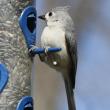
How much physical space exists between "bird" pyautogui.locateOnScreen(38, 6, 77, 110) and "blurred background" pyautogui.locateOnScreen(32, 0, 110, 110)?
2.45m

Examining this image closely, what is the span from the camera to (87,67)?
10.4 metres

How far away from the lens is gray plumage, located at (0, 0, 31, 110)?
595cm

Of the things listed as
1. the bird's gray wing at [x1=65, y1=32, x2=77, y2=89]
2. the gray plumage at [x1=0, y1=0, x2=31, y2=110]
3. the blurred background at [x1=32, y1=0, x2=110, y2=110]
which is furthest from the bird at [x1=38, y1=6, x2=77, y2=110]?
the blurred background at [x1=32, y1=0, x2=110, y2=110]

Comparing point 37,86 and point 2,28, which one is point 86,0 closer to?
point 37,86

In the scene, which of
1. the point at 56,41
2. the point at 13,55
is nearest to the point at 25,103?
the point at 13,55

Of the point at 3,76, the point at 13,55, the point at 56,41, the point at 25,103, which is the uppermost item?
the point at 56,41

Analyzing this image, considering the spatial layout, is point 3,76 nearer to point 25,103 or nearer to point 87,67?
point 25,103

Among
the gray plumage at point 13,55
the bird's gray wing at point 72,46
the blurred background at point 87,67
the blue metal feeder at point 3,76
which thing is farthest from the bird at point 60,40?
the blurred background at point 87,67

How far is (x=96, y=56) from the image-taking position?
1044 cm

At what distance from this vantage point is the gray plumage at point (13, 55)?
5.95 m

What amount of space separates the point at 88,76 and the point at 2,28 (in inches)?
176

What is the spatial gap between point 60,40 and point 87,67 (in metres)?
3.45

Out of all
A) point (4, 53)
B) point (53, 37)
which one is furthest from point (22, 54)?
point (53, 37)

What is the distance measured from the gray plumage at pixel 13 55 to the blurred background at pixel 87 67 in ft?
11.9
